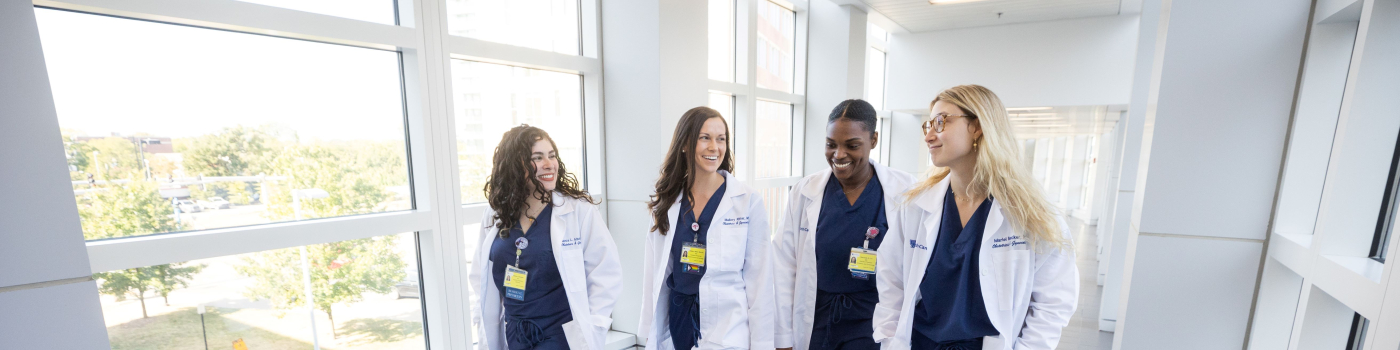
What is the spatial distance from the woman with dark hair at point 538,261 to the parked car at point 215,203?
1.15 metres

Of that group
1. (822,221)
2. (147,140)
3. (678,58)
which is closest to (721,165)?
(822,221)

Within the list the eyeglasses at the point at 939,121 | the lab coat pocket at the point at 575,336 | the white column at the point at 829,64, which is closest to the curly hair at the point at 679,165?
the lab coat pocket at the point at 575,336

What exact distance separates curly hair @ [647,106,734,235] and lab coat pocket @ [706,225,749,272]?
24 cm

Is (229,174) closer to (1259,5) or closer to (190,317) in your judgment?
(190,317)

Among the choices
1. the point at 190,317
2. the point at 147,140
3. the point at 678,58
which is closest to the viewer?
the point at 147,140

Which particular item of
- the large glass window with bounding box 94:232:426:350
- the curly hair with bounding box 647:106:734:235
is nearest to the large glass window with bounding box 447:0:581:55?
the large glass window with bounding box 94:232:426:350

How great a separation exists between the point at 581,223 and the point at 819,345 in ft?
3.76

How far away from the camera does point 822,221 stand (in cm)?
219

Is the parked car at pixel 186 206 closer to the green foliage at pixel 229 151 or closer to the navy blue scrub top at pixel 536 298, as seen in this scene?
the green foliage at pixel 229 151

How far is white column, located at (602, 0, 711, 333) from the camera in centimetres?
360

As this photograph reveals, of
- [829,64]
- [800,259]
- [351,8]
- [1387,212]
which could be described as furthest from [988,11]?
[351,8]

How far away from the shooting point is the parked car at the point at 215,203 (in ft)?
7.53

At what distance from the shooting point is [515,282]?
2.18 meters

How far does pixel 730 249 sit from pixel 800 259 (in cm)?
30
